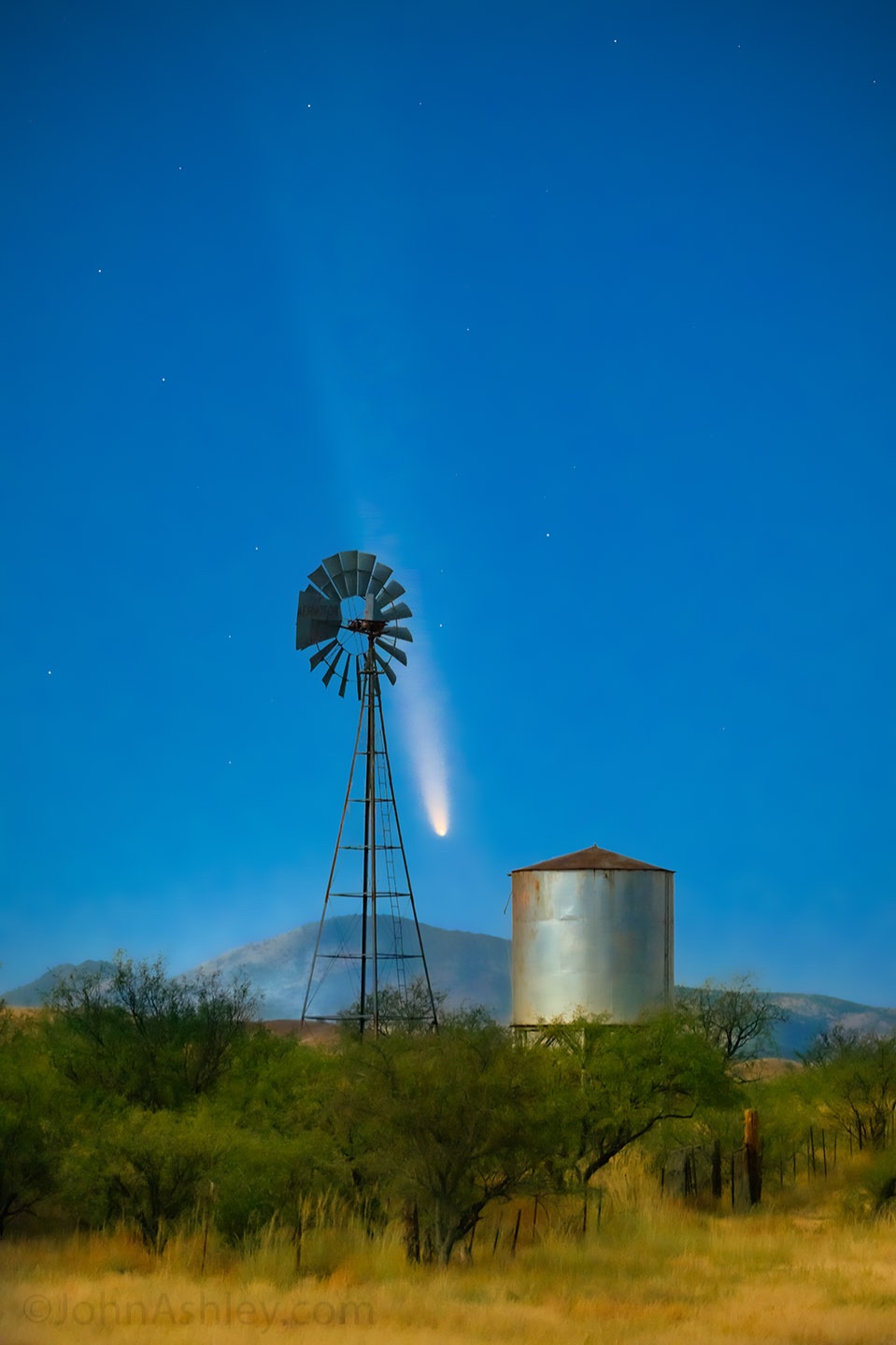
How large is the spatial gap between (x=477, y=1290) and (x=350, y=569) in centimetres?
2308

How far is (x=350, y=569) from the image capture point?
4006cm

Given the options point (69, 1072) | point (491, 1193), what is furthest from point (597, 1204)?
point (69, 1072)

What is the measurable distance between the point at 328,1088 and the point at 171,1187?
11.0ft

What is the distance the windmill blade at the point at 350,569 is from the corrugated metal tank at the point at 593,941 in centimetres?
1090

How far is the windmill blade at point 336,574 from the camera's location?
3984 cm

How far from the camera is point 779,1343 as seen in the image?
1781 centimetres

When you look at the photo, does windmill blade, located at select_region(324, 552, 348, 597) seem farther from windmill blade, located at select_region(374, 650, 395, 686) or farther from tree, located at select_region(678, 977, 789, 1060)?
tree, located at select_region(678, 977, 789, 1060)

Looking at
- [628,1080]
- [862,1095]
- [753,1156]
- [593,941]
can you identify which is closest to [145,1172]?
[628,1080]

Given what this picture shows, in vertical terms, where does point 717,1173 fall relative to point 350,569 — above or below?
below

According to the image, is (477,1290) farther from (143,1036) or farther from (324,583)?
(324,583)

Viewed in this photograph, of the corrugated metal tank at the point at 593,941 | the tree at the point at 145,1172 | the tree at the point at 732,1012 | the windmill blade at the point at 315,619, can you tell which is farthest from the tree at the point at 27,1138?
the tree at the point at 732,1012

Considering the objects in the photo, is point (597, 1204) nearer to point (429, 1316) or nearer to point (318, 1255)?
point (318, 1255)

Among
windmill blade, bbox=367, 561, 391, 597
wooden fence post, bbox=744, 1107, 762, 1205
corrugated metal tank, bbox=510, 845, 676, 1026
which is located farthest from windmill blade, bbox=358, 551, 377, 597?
wooden fence post, bbox=744, 1107, 762, 1205

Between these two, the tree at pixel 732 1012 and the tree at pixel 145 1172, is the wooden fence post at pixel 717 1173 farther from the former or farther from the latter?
the tree at pixel 732 1012
